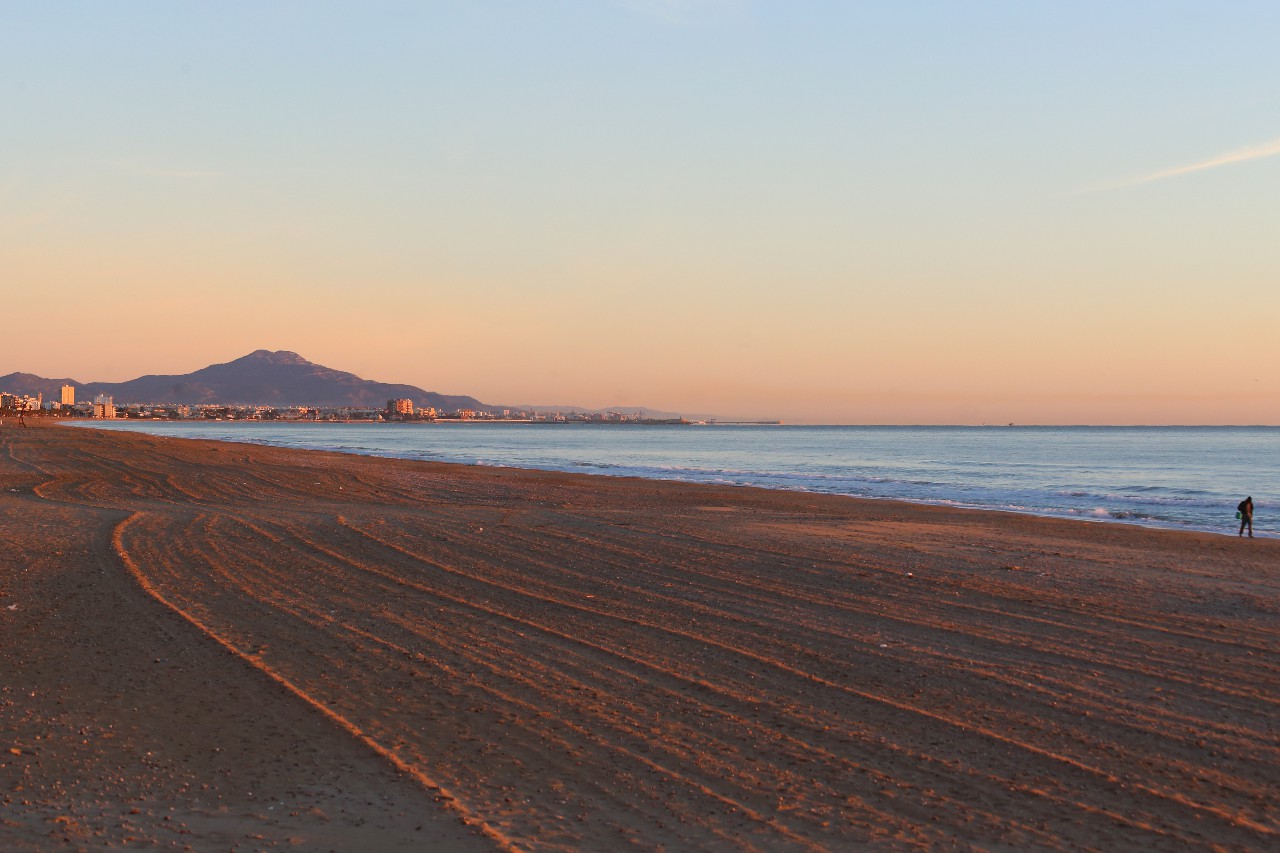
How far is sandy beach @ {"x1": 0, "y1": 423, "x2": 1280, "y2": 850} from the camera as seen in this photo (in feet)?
14.4

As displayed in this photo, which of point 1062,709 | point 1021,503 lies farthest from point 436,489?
point 1062,709

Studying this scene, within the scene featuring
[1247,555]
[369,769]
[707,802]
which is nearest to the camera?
[707,802]

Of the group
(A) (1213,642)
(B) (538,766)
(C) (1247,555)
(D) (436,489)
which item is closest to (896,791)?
(B) (538,766)

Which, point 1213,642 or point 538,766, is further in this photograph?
point 1213,642

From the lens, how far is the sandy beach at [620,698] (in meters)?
4.39

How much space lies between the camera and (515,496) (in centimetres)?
2400

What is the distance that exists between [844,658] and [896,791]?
270 cm

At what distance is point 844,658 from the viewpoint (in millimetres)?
7461

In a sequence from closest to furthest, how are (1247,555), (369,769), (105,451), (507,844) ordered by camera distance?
(507,844)
(369,769)
(1247,555)
(105,451)

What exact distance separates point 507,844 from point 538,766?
0.93 metres

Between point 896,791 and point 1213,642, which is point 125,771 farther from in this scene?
point 1213,642

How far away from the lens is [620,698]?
6.25 meters

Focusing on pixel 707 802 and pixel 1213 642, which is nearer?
pixel 707 802

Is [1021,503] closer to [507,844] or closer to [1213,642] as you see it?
[1213,642]
